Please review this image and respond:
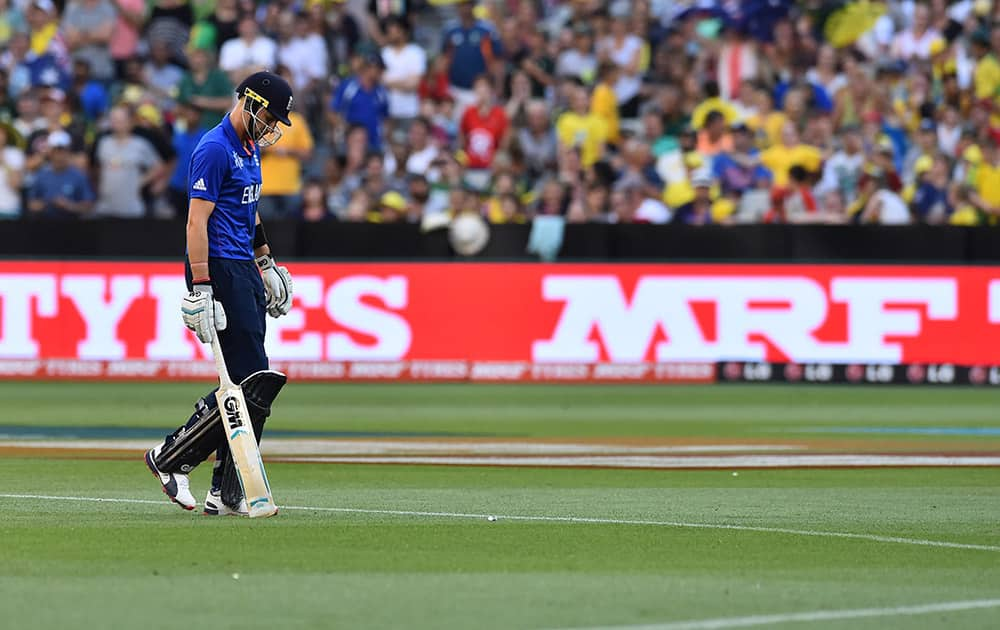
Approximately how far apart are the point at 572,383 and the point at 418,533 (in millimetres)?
12957

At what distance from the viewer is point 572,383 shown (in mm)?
22516

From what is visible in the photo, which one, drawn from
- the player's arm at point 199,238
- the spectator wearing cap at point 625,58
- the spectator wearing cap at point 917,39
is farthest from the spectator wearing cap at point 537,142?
the player's arm at point 199,238

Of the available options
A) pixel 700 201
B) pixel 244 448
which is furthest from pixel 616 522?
pixel 700 201

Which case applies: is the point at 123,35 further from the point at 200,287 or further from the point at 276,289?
the point at 200,287

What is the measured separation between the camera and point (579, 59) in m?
26.2

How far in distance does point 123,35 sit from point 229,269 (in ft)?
55.0

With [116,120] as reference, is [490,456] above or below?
below

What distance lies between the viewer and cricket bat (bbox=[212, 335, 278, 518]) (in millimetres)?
10039

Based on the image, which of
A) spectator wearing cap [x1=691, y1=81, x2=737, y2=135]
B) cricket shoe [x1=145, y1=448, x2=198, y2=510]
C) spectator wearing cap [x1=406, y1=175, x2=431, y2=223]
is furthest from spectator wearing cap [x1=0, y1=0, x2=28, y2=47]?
cricket shoe [x1=145, y1=448, x2=198, y2=510]

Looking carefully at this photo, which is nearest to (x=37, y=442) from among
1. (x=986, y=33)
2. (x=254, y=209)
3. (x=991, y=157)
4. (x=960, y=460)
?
(x=254, y=209)

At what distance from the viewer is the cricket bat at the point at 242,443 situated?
10039 mm

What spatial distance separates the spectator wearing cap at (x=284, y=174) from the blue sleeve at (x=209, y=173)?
1366 centimetres

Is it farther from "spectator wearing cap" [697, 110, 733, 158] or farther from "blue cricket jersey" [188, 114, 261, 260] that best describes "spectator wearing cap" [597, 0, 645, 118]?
"blue cricket jersey" [188, 114, 261, 260]

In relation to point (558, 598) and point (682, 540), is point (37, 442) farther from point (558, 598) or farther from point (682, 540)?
point (558, 598)
